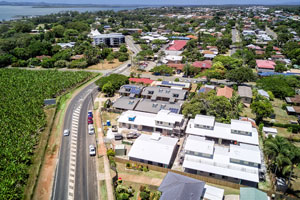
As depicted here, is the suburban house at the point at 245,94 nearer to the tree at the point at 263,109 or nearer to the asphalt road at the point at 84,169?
the tree at the point at 263,109

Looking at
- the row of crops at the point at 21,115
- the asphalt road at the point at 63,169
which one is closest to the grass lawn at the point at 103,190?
the asphalt road at the point at 63,169

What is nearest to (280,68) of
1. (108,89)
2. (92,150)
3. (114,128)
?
(108,89)

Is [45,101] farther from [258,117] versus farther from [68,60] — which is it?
[258,117]

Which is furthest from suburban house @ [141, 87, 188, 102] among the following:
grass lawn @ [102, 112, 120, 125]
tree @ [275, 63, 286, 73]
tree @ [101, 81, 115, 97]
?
tree @ [275, 63, 286, 73]

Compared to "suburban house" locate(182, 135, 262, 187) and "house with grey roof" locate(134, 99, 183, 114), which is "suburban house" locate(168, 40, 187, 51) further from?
"suburban house" locate(182, 135, 262, 187)

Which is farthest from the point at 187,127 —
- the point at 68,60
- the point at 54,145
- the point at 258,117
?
the point at 68,60

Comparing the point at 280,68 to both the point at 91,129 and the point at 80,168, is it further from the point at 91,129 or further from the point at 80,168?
the point at 80,168

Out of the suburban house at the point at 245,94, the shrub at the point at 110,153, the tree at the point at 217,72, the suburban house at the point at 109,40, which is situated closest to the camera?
the shrub at the point at 110,153
